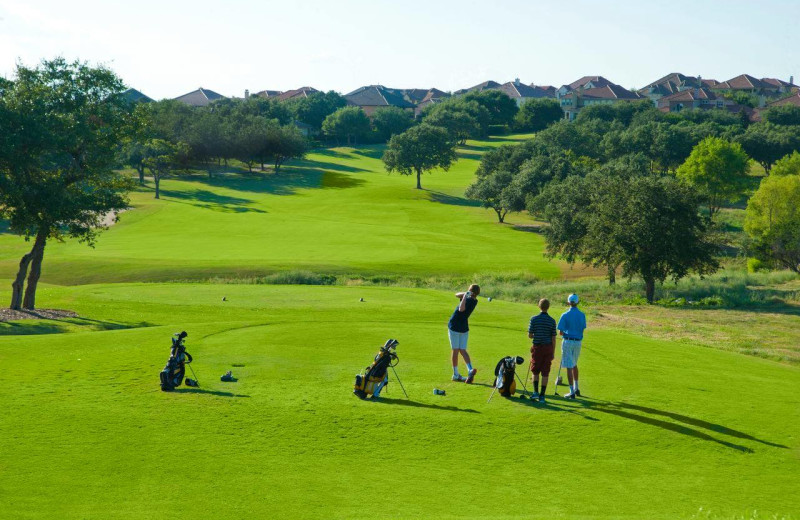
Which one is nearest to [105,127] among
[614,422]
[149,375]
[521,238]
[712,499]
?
[149,375]

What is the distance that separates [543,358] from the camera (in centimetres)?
1994

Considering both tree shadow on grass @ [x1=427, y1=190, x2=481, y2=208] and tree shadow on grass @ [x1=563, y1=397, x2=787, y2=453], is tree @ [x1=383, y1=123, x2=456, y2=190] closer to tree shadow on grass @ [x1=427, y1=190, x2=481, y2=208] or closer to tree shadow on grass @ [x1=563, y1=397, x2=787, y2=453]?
tree shadow on grass @ [x1=427, y1=190, x2=481, y2=208]

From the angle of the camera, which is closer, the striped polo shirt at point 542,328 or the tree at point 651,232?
the striped polo shirt at point 542,328

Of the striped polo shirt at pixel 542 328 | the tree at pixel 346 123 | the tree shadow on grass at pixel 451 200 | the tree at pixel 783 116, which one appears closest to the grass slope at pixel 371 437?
the striped polo shirt at pixel 542 328

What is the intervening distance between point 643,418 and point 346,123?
588 ft

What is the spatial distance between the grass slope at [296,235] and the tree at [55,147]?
67.3 ft

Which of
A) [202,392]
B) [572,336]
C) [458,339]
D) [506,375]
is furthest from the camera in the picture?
[458,339]

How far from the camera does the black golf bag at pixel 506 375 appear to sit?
19733 mm

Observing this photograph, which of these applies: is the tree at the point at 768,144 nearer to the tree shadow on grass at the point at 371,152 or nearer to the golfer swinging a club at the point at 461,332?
the tree shadow on grass at the point at 371,152

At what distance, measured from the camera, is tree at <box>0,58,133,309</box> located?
3709cm

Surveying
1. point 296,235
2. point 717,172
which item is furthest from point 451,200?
point 296,235

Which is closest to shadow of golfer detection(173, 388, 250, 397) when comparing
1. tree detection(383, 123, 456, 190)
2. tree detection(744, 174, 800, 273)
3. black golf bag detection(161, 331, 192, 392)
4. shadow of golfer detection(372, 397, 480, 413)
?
black golf bag detection(161, 331, 192, 392)

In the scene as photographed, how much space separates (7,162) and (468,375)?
28.1 m

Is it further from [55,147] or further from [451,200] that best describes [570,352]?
[451,200]
